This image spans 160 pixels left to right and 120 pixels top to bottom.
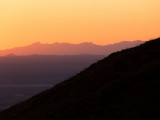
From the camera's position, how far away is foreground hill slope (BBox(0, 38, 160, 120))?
2411cm

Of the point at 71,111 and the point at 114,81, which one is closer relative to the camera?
the point at 71,111

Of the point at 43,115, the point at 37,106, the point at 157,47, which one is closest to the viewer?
the point at 43,115

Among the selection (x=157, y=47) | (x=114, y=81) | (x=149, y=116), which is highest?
(x=157, y=47)

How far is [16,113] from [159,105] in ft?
52.6

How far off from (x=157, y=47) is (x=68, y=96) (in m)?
9.87

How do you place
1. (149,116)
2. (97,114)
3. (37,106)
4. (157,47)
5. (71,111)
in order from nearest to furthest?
(149,116) < (97,114) < (71,111) < (37,106) < (157,47)

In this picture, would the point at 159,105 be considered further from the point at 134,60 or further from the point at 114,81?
the point at 134,60

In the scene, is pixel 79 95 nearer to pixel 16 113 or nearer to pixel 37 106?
pixel 37 106

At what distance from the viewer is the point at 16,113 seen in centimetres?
3553

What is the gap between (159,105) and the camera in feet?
75.4

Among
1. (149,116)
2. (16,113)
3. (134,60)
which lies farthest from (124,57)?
(149,116)

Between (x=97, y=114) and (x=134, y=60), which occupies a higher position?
(x=134, y=60)

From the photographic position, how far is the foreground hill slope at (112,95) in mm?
24109

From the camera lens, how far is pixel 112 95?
90.7 feet
